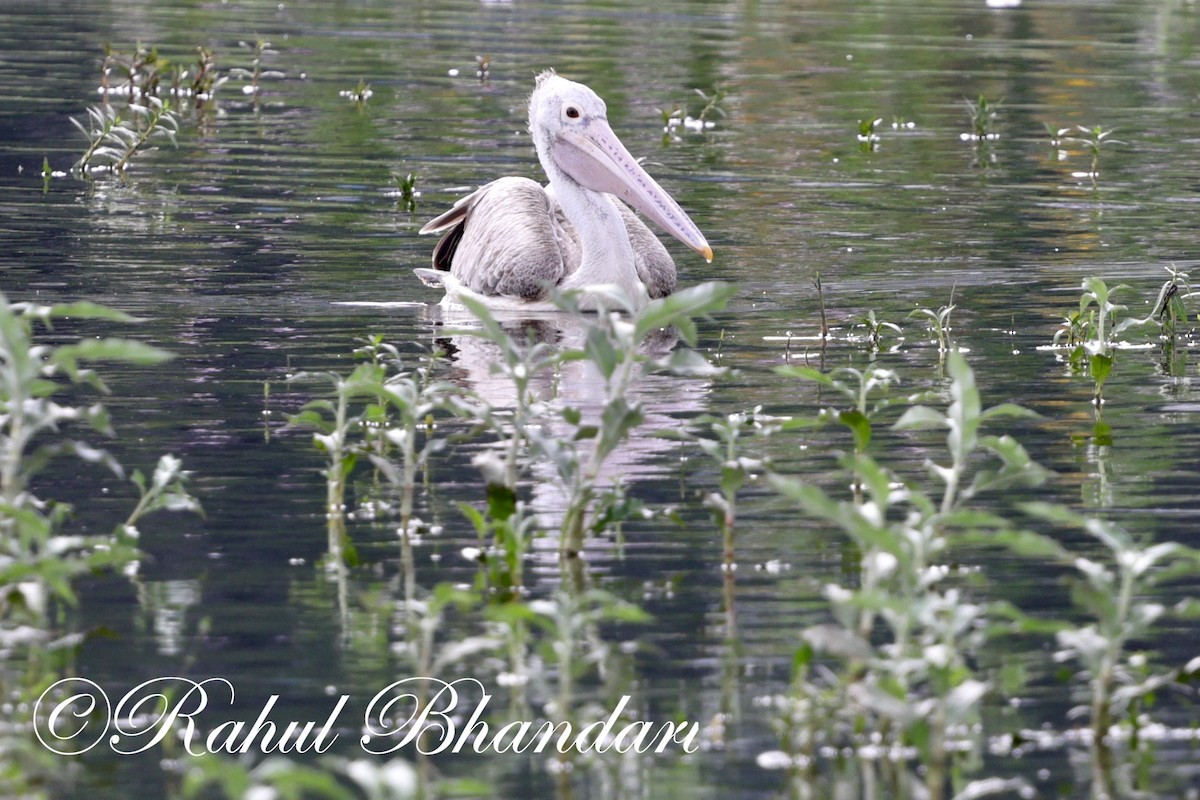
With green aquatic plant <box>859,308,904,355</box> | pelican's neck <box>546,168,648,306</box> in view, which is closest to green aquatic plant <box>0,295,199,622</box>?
green aquatic plant <box>859,308,904,355</box>

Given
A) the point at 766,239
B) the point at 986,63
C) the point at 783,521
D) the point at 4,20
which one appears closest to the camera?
the point at 783,521

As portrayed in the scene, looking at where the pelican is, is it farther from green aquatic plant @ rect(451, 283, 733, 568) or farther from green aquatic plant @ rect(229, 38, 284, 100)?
green aquatic plant @ rect(229, 38, 284, 100)

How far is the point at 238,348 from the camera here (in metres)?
8.67

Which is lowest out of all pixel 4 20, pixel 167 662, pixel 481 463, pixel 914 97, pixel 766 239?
pixel 167 662

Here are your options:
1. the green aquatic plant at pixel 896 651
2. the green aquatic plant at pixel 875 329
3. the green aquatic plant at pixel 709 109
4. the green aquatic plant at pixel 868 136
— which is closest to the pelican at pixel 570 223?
the green aquatic plant at pixel 875 329

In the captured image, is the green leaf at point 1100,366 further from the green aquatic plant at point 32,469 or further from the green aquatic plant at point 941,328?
the green aquatic plant at point 32,469

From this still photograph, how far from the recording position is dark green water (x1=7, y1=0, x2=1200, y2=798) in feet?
15.8

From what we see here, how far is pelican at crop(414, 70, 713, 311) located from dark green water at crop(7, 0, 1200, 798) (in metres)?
A: 0.44

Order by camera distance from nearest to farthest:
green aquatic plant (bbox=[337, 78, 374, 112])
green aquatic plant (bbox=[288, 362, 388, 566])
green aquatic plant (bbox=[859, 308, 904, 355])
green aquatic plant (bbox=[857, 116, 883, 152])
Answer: green aquatic plant (bbox=[288, 362, 388, 566])
green aquatic plant (bbox=[859, 308, 904, 355])
green aquatic plant (bbox=[857, 116, 883, 152])
green aquatic plant (bbox=[337, 78, 374, 112])

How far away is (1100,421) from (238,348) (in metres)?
3.51

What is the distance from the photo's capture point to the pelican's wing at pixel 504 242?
33.6ft

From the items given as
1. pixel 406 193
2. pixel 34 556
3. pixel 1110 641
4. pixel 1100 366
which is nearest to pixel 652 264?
pixel 406 193

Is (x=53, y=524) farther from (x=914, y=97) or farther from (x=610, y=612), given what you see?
(x=914, y=97)

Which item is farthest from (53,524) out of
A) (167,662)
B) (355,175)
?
(355,175)
